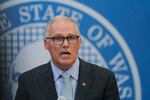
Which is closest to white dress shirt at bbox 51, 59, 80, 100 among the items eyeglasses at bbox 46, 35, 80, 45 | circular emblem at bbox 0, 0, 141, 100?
eyeglasses at bbox 46, 35, 80, 45

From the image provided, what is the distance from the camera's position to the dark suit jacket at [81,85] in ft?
7.02

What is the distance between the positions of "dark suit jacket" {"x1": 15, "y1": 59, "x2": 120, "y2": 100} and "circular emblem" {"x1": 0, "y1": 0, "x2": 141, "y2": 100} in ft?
1.32

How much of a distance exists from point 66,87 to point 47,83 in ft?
0.32

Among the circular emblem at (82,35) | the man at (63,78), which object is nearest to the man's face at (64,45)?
the man at (63,78)

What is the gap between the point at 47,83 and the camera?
218 cm

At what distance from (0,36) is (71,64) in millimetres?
674

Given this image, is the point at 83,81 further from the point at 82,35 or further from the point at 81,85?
the point at 82,35

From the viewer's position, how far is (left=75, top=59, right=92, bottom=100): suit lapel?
213 centimetres

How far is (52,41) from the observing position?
210cm

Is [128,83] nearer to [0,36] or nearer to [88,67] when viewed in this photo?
[88,67]

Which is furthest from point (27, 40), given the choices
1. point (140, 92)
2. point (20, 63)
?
point (140, 92)

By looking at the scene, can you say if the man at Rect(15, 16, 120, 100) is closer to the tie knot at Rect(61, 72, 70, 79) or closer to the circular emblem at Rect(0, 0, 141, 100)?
the tie knot at Rect(61, 72, 70, 79)

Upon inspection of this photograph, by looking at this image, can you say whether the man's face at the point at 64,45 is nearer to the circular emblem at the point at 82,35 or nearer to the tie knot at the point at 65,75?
the tie knot at the point at 65,75

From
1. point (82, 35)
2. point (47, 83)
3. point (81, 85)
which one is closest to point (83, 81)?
point (81, 85)
